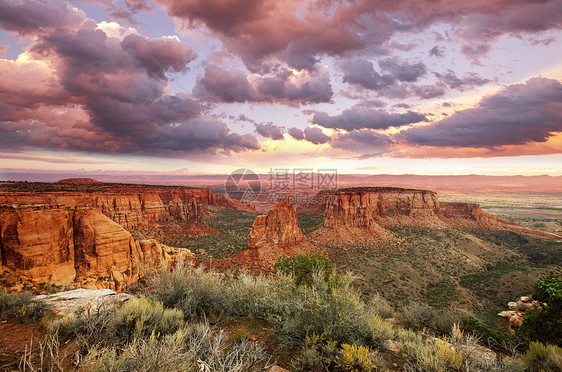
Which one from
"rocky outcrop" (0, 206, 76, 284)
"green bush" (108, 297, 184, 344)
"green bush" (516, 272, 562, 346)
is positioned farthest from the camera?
"rocky outcrop" (0, 206, 76, 284)

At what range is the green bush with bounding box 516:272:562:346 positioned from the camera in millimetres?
10312

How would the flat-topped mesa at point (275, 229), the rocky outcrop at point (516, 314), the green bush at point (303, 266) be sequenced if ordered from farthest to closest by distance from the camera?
1. the flat-topped mesa at point (275, 229)
2. the green bush at point (303, 266)
3. the rocky outcrop at point (516, 314)

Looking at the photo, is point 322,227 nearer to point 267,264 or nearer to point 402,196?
point 267,264

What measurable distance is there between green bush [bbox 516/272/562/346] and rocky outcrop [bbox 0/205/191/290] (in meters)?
20.4

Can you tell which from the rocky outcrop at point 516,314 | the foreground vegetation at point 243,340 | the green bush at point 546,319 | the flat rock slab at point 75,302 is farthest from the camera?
the rocky outcrop at point 516,314

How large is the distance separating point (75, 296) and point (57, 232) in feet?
40.0

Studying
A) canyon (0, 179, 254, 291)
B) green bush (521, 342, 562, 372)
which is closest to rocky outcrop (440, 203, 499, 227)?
green bush (521, 342, 562, 372)

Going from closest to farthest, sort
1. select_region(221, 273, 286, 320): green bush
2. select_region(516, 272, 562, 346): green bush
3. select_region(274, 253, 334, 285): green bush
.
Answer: select_region(221, 273, 286, 320): green bush
select_region(516, 272, 562, 346): green bush
select_region(274, 253, 334, 285): green bush

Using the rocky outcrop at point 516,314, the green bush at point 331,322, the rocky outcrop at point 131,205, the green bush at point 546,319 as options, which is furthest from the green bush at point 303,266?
the rocky outcrop at point 131,205

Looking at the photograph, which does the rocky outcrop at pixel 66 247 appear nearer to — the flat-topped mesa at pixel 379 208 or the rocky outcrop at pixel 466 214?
the flat-topped mesa at pixel 379 208

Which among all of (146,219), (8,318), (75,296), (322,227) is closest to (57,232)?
(75,296)

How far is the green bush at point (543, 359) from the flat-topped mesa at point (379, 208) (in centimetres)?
4988

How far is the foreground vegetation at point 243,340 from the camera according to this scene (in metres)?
4.13

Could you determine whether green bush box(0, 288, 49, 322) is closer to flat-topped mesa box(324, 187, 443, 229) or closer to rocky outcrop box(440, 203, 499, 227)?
flat-topped mesa box(324, 187, 443, 229)
